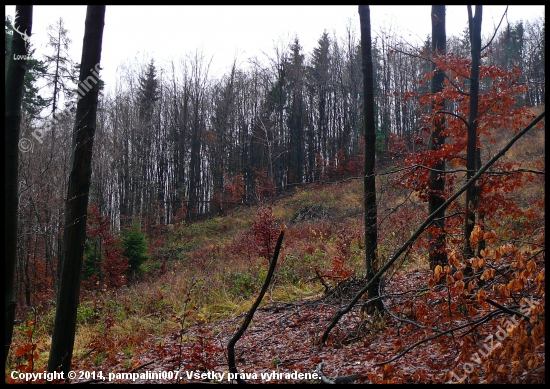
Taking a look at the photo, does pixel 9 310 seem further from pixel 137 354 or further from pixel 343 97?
pixel 343 97

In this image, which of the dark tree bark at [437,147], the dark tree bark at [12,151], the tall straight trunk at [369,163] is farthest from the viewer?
the dark tree bark at [437,147]

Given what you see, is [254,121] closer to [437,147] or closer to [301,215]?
[301,215]

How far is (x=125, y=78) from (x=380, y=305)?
38.9 m

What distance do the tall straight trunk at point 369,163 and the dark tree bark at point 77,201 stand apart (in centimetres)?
419

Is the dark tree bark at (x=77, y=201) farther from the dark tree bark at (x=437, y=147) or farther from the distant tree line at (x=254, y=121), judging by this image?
the distant tree line at (x=254, y=121)

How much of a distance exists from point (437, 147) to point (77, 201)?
6.09 metres

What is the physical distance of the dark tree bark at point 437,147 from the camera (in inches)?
267

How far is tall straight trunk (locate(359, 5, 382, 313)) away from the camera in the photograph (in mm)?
6582

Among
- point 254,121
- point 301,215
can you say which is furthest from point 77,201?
point 254,121

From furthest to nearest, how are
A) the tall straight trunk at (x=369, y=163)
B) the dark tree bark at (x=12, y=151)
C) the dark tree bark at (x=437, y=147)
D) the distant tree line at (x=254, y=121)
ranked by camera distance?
the distant tree line at (x=254, y=121), the dark tree bark at (x=437, y=147), the tall straight trunk at (x=369, y=163), the dark tree bark at (x=12, y=151)

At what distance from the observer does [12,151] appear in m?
3.84

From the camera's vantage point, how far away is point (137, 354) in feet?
22.7

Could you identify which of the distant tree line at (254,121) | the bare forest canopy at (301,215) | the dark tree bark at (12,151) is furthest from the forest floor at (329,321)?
the distant tree line at (254,121)
